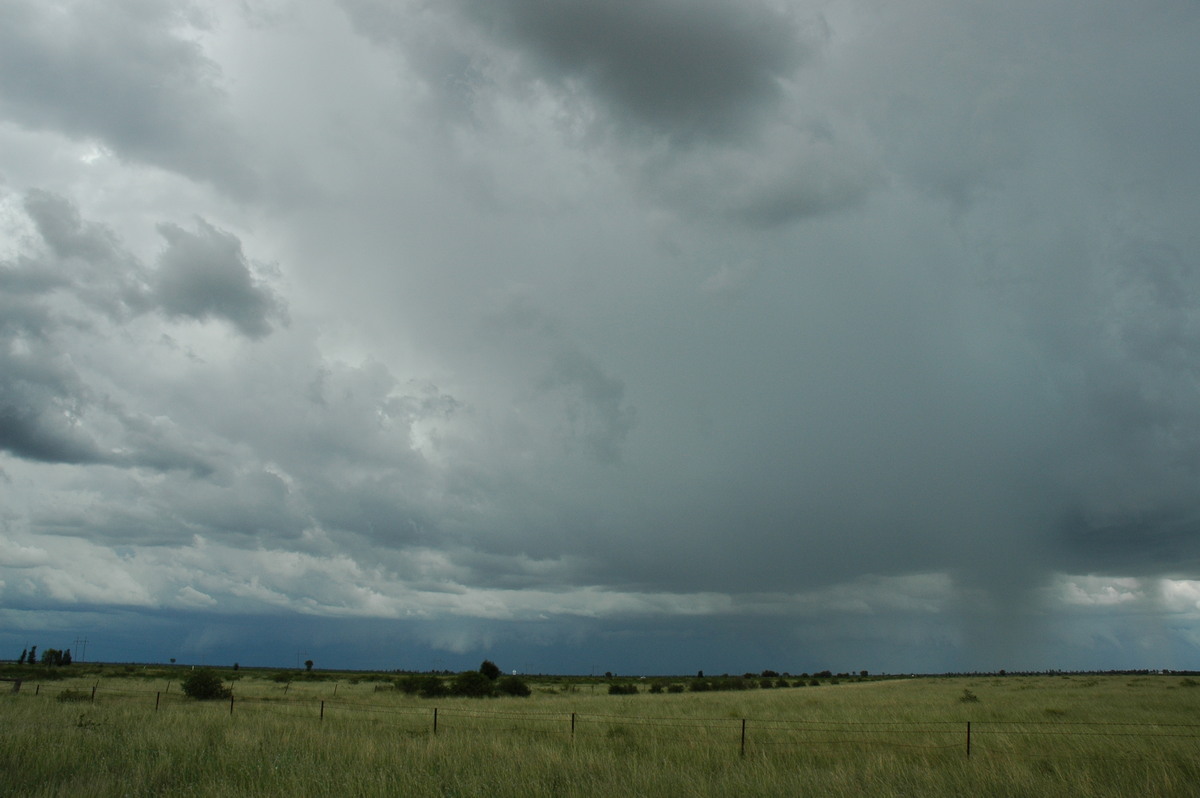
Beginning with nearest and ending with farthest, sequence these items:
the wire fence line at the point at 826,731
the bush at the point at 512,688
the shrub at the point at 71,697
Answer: the wire fence line at the point at 826,731, the shrub at the point at 71,697, the bush at the point at 512,688

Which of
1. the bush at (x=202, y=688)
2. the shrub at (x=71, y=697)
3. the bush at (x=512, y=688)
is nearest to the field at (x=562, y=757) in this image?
the shrub at (x=71, y=697)

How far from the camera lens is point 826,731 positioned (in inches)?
1161

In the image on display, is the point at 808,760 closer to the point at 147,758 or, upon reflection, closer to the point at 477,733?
the point at 477,733

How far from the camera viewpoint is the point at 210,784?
14.5m

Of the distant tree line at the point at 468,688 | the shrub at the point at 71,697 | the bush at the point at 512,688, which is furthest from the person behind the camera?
the bush at the point at 512,688

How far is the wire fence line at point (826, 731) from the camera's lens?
910 inches

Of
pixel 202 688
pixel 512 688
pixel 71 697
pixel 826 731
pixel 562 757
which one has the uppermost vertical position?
pixel 562 757

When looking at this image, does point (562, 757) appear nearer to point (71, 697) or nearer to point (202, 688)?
point (71, 697)

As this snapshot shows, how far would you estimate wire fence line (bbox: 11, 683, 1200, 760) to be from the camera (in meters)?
23.1

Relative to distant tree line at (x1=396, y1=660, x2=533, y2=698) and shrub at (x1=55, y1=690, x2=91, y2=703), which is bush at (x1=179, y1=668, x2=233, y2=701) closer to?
shrub at (x1=55, y1=690, x2=91, y2=703)

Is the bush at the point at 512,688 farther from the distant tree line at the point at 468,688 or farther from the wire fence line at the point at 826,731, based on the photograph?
the wire fence line at the point at 826,731

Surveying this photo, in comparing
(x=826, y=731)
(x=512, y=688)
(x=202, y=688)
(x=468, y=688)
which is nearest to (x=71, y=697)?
(x=202, y=688)

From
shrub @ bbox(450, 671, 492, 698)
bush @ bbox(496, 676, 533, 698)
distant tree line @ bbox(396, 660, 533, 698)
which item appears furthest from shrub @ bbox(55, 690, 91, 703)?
bush @ bbox(496, 676, 533, 698)

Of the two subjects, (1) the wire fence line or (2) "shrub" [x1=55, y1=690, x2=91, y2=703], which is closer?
(1) the wire fence line
